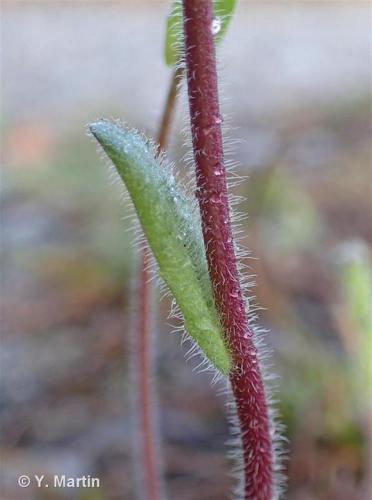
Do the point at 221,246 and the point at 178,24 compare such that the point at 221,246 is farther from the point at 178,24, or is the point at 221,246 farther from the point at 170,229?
the point at 178,24

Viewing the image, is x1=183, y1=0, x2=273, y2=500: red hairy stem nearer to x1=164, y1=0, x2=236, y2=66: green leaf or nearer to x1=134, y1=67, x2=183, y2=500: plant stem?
x1=164, y1=0, x2=236, y2=66: green leaf

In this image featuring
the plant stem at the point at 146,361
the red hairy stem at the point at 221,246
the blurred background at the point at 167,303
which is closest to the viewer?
the red hairy stem at the point at 221,246

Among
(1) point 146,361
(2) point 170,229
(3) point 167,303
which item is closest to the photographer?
(2) point 170,229

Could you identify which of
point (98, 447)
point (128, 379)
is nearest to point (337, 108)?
point (128, 379)

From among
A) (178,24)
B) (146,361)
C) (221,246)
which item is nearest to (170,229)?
(221,246)

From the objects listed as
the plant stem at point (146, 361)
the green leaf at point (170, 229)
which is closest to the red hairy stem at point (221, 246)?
the green leaf at point (170, 229)

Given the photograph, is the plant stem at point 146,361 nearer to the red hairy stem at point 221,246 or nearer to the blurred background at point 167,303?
the blurred background at point 167,303
